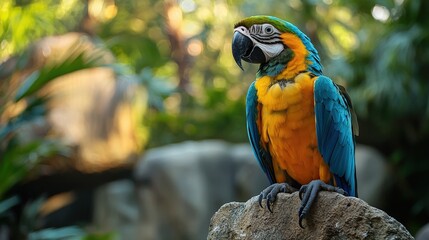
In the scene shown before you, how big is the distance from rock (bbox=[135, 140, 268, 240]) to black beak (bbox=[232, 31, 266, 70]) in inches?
154

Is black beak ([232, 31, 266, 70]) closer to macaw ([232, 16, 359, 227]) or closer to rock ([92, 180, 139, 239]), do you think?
macaw ([232, 16, 359, 227])

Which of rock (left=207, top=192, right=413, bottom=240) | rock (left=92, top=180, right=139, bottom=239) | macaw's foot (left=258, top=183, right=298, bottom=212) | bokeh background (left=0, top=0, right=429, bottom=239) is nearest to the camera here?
rock (left=207, top=192, right=413, bottom=240)

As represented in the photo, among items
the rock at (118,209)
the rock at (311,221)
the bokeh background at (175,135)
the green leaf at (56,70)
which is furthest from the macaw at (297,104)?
the rock at (118,209)

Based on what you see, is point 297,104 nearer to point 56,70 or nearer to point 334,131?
point 334,131

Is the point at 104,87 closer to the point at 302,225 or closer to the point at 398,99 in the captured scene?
the point at 398,99

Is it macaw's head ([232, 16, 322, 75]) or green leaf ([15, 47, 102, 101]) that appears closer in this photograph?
macaw's head ([232, 16, 322, 75])

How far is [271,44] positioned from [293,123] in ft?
0.78

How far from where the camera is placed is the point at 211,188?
587cm

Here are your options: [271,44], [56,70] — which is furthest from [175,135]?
[271,44]

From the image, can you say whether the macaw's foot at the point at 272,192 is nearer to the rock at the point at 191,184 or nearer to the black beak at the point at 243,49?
the black beak at the point at 243,49

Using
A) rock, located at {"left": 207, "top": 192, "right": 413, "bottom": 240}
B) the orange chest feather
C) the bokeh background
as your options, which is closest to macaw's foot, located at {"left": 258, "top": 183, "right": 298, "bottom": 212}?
rock, located at {"left": 207, "top": 192, "right": 413, "bottom": 240}

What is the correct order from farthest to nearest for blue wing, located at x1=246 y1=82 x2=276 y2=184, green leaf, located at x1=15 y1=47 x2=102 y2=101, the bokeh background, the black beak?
the bokeh background
green leaf, located at x1=15 y1=47 x2=102 y2=101
blue wing, located at x1=246 y1=82 x2=276 y2=184
the black beak

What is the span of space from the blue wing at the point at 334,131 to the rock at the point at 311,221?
0.25 meters

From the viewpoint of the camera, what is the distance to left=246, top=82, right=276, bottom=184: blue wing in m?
1.91
